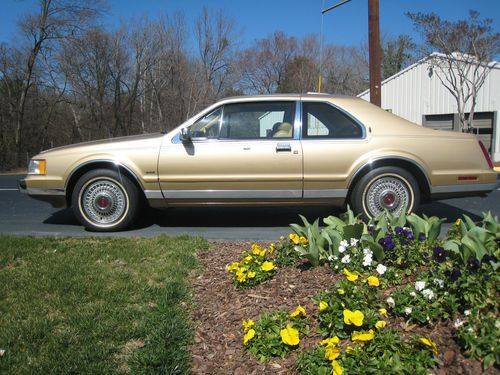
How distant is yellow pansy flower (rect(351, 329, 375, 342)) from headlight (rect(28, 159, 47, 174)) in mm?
4362

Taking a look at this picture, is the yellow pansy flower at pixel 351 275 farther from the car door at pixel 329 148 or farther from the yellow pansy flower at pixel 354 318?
the car door at pixel 329 148

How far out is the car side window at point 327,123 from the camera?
5164mm

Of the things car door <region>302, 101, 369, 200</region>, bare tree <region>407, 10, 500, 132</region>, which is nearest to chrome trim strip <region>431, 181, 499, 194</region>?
car door <region>302, 101, 369, 200</region>

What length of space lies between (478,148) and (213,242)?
331cm

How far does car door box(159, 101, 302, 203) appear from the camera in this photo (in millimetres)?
5090

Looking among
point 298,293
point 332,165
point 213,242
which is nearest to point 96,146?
point 213,242

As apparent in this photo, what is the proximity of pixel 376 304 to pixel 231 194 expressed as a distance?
2.99 metres

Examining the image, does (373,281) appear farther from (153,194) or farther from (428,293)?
(153,194)

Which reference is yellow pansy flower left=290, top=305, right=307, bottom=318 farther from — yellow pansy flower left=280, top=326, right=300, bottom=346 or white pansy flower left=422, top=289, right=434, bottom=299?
white pansy flower left=422, top=289, right=434, bottom=299

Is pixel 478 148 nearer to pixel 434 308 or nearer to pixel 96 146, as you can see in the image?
pixel 434 308

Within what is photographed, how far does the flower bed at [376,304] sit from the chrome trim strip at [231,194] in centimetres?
204

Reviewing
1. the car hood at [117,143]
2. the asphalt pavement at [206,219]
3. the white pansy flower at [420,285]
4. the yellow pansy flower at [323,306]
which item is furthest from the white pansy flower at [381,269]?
the car hood at [117,143]

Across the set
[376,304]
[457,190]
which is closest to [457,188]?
[457,190]

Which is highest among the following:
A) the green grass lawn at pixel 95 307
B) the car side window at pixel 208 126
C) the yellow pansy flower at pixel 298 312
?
the car side window at pixel 208 126
